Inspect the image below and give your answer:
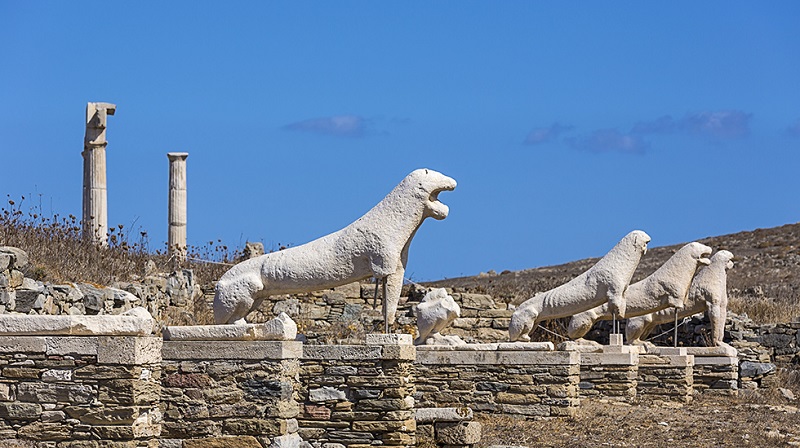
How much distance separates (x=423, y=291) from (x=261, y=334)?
35.8 feet

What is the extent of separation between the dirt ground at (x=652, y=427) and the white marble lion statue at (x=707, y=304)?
2996mm

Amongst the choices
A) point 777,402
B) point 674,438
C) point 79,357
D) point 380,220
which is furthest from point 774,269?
point 79,357

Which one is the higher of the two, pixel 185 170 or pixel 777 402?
pixel 185 170

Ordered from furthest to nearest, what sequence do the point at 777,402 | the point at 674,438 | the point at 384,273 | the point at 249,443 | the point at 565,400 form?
the point at 777,402, the point at 565,400, the point at 674,438, the point at 384,273, the point at 249,443

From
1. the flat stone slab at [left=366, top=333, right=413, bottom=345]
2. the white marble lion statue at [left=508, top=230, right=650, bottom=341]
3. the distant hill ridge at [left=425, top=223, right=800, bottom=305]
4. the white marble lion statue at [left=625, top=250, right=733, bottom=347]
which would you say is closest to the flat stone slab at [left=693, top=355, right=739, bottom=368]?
the white marble lion statue at [left=625, top=250, right=733, bottom=347]

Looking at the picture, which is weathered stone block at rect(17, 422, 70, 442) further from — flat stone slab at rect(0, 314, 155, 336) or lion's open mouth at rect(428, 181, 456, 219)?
lion's open mouth at rect(428, 181, 456, 219)

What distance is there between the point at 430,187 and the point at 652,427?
4.65m

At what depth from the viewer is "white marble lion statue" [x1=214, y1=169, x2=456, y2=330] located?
475 inches

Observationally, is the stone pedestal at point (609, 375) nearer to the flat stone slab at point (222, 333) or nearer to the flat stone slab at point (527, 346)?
the flat stone slab at point (527, 346)

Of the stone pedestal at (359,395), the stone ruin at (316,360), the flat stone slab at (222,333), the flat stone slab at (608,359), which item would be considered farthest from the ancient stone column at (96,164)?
the flat stone slab at (222,333)

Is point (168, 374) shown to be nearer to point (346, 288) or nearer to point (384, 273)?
point (384, 273)

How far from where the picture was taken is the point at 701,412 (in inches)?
677

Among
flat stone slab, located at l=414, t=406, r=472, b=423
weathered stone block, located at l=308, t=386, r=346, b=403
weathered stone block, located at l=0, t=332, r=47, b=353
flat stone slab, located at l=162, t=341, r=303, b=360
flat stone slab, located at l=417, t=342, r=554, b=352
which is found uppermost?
weathered stone block, located at l=0, t=332, r=47, b=353

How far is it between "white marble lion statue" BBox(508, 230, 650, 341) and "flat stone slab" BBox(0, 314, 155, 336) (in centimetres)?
956
